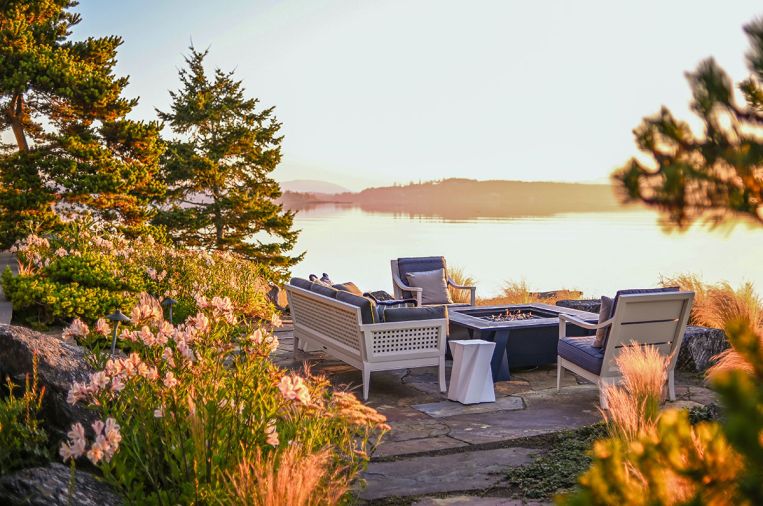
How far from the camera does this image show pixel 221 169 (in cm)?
1664

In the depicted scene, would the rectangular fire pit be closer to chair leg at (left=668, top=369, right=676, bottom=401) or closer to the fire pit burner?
the fire pit burner

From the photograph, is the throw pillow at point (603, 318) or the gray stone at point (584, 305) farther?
the gray stone at point (584, 305)

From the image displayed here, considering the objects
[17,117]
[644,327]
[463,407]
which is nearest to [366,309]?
[463,407]

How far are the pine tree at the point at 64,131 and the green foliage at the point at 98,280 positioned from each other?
6.28 ft

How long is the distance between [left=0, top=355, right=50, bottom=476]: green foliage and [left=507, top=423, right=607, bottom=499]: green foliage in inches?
102

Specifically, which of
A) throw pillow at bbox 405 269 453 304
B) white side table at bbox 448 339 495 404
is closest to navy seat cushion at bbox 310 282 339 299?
white side table at bbox 448 339 495 404

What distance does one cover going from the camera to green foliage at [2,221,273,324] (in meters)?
8.43

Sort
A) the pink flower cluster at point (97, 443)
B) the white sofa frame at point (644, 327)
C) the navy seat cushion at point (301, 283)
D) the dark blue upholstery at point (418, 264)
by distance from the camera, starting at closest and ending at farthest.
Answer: the pink flower cluster at point (97, 443) < the white sofa frame at point (644, 327) < the navy seat cushion at point (301, 283) < the dark blue upholstery at point (418, 264)

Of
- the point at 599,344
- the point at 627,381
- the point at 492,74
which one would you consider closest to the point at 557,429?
the point at 627,381

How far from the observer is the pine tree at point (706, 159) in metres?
1.48

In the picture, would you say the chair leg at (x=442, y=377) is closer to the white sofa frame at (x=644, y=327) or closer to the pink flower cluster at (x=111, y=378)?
the white sofa frame at (x=644, y=327)

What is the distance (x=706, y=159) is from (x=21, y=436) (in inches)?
136

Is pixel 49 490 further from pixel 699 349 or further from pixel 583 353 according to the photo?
pixel 699 349

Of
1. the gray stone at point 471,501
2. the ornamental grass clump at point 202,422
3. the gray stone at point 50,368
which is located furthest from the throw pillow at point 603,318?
the gray stone at point 50,368
